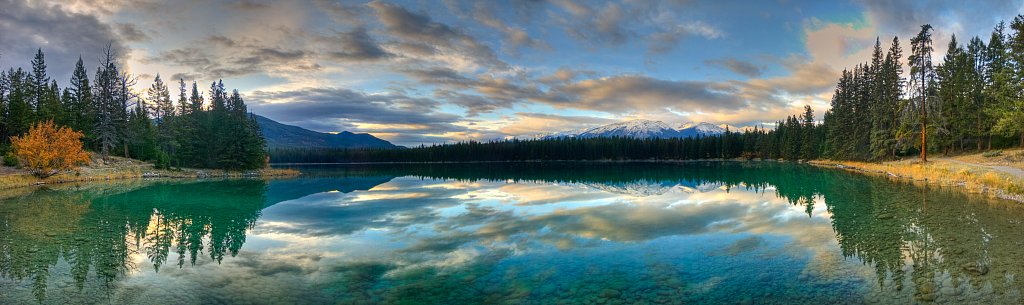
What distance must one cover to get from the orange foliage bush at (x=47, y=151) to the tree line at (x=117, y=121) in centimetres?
1413

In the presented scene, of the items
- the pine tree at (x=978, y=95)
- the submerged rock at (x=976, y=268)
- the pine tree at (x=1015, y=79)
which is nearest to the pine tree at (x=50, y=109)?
the submerged rock at (x=976, y=268)

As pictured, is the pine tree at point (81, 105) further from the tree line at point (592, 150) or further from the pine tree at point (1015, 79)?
the tree line at point (592, 150)

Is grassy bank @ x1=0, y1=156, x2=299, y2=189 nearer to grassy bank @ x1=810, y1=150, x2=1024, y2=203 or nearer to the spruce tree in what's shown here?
the spruce tree

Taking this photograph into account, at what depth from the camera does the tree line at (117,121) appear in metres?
56.6

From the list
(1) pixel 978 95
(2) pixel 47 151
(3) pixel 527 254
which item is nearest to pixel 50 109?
(2) pixel 47 151

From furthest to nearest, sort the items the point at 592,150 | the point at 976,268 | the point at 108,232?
the point at 592,150 < the point at 108,232 < the point at 976,268

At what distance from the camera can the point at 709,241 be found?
14.7 m

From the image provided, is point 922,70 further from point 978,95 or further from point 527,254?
point 527,254

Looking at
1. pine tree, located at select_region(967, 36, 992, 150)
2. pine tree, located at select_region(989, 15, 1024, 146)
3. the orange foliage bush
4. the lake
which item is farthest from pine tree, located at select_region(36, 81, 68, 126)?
pine tree, located at select_region(967, 36, 992, 150)

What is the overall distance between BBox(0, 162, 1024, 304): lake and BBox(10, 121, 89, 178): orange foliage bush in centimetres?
2221

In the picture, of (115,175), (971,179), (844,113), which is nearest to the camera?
(971,179)

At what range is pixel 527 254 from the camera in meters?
13.0

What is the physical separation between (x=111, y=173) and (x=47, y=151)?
390 inches

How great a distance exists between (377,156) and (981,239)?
17600cm
